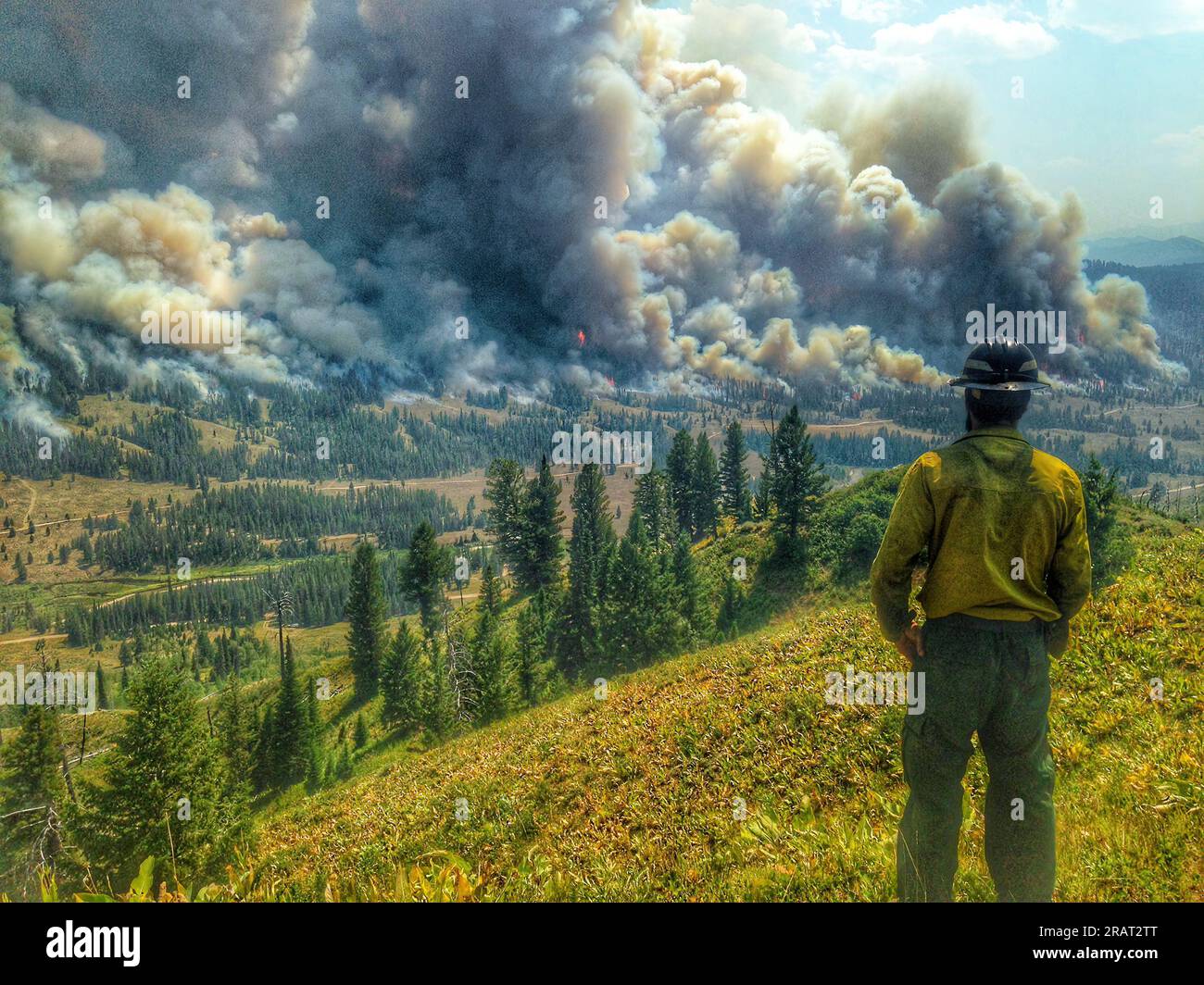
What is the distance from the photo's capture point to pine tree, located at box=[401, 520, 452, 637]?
8412 cm

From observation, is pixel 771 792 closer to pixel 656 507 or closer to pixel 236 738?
pixel 236 738

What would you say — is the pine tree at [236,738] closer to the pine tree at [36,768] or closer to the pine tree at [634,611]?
the pine tree at [36,768]

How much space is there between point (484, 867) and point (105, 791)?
136 feet

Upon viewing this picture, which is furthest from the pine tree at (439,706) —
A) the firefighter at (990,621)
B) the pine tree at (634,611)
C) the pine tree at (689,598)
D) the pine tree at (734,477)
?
the pine tree at (734,477)

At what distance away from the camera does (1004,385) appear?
17.9 feet

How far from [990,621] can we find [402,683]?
81.0 metres

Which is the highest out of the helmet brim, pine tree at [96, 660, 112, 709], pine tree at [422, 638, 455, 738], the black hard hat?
the black hard hat

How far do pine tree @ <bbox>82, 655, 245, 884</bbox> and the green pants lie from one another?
4112 cm

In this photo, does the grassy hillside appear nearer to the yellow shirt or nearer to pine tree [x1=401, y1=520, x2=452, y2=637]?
the yellow shirt

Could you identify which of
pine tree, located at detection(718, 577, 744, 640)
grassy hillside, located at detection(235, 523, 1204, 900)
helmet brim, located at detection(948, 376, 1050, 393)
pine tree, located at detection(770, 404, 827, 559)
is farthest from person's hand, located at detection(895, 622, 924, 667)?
pine tree, located at detection(770, 404, 827, 559)

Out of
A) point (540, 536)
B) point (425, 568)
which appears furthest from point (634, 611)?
point (425, 568)

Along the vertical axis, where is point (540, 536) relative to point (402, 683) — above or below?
above
